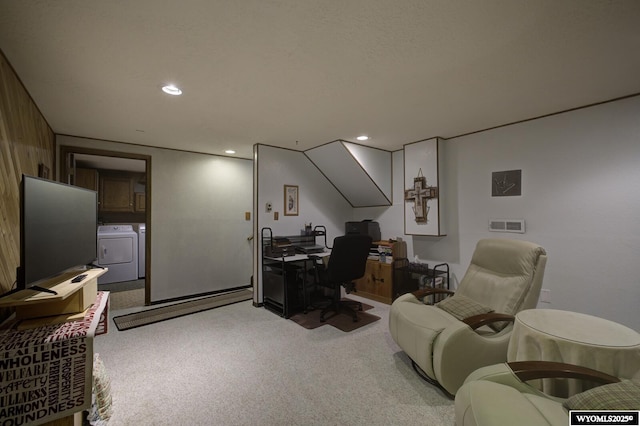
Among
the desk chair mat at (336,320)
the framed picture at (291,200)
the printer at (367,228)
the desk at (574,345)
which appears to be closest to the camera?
the desk at (574,345)

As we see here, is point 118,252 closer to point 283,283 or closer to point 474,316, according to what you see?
point 283,283

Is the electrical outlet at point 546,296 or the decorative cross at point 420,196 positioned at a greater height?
the decorative cross at point 420,196

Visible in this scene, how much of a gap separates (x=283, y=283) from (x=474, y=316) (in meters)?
2.20

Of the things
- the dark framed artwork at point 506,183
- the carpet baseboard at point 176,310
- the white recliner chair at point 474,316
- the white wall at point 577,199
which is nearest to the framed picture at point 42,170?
the carpet baseboard at point 176,310

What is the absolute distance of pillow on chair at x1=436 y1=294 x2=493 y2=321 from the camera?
2184mm

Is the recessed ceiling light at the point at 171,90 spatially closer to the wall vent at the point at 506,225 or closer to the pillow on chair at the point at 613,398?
the pillow on chair at the point at 613,398

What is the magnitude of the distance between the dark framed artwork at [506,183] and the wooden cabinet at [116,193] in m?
6.51

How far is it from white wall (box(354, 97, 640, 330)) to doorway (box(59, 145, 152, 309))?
473cm

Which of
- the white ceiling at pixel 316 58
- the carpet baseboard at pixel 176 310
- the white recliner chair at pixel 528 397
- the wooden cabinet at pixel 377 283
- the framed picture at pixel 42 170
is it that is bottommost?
the carpet baseboard at pixel 176 310

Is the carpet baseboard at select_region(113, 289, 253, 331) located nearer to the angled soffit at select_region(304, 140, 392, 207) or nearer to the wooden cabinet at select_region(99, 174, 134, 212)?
the angled soffit at select_region(304, 140, 392, 207)

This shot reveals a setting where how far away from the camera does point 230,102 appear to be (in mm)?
2549

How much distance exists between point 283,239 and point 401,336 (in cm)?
230

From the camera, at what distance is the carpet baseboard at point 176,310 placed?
3.37 meters

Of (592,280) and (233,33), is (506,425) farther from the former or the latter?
(592,280)
